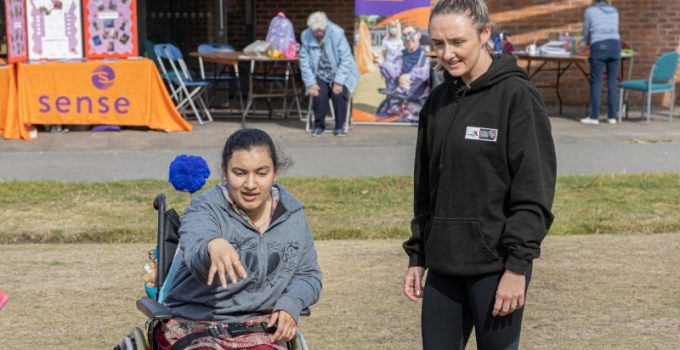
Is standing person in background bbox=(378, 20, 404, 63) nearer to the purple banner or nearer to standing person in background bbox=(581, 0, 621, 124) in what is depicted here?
the purple banner

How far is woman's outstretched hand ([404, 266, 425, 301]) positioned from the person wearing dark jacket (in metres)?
0.16

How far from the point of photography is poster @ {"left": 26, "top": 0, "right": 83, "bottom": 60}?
1309 centimetres

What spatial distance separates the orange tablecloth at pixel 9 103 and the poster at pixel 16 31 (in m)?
0.40

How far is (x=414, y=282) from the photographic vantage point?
3600mm

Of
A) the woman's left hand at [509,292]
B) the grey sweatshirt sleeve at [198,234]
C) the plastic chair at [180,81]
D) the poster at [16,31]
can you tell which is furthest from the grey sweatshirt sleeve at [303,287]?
the plastic chair at [180,81]

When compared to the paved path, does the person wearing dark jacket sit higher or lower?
higher

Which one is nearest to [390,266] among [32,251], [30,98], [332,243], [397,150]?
[332,243]

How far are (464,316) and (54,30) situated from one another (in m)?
10.6

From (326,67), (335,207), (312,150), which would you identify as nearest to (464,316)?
(335,207)

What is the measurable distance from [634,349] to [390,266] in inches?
81.8

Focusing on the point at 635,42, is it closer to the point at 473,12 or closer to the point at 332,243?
the point at 332,243

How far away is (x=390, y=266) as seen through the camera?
7031mm

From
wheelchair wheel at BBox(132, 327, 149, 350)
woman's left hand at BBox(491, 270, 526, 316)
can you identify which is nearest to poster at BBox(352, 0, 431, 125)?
wheelchair wheel at BBox(132, 327, 149, 350)

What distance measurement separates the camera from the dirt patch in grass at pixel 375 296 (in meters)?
5.52
